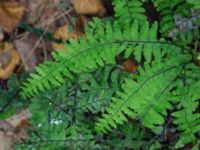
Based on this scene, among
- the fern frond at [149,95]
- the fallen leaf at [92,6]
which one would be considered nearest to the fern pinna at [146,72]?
the fern frond at [149,95]

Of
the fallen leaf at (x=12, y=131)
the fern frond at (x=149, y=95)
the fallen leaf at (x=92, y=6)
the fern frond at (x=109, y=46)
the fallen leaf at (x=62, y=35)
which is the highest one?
the fallen leaf at (x=92, y=6)

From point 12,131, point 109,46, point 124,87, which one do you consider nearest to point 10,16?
point 12,131

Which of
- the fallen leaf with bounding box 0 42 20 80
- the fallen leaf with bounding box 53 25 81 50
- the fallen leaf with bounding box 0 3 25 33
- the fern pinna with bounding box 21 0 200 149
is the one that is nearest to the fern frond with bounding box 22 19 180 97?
the fern pinna with bounding box 21 0 200 149

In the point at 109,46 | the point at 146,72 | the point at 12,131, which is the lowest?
the point at 12,131

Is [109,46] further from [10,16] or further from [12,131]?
[10,16]

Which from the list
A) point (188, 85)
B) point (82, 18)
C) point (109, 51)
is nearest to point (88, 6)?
point (82, 18)

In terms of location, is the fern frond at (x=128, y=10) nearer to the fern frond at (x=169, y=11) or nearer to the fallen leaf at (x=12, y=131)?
the fern frond at (x=169, y=11)
